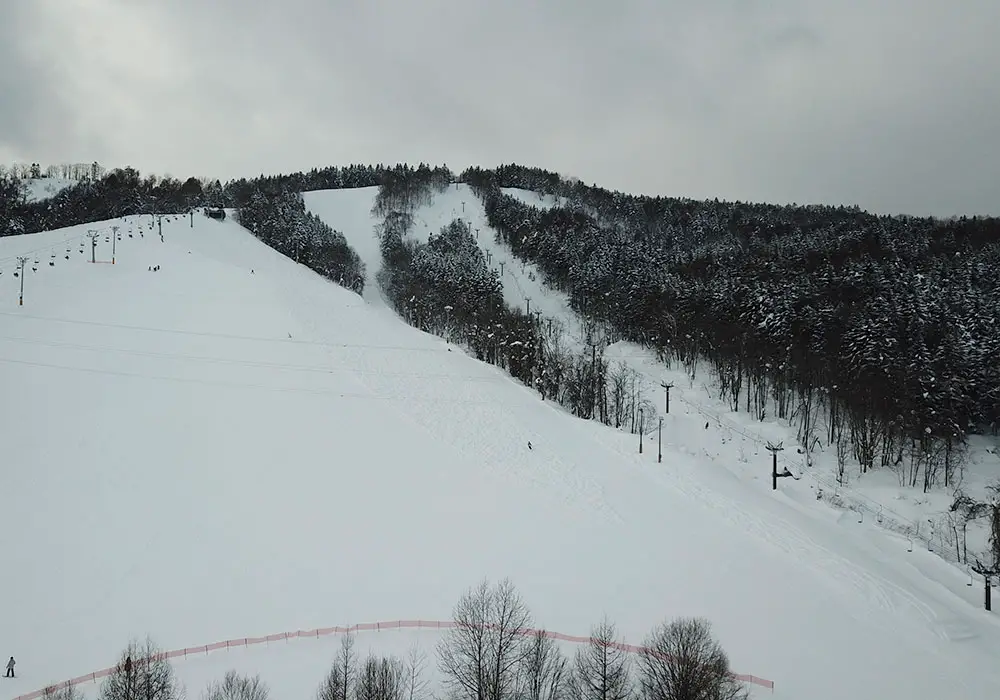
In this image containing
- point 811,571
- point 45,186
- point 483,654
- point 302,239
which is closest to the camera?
point 483,654

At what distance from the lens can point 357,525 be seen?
35750mm

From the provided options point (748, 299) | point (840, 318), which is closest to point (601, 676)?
point (840, 318)

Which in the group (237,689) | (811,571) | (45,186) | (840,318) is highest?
(45,186)

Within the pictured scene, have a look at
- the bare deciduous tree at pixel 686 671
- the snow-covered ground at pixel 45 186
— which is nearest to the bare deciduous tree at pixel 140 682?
the bare deciduous tree at pixel 686 671

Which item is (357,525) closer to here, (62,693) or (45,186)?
(62,693)

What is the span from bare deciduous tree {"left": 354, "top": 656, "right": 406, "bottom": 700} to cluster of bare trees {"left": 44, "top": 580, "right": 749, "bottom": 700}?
0.12 ft

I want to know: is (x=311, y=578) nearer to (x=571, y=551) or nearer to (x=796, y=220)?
(x=571, y=551)

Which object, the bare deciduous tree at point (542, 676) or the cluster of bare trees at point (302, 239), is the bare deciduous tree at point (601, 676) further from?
the cluster of bare trees at point (302, 239)

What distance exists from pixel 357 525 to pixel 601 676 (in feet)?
61.3

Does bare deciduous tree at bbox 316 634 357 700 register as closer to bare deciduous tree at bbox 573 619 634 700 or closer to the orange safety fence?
the orange safety fence

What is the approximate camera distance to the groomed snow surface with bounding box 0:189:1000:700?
26.5 m

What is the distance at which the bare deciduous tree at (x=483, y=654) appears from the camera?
21.8 m

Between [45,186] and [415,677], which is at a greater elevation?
[45,186]

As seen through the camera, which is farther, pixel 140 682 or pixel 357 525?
pixel 357 525
